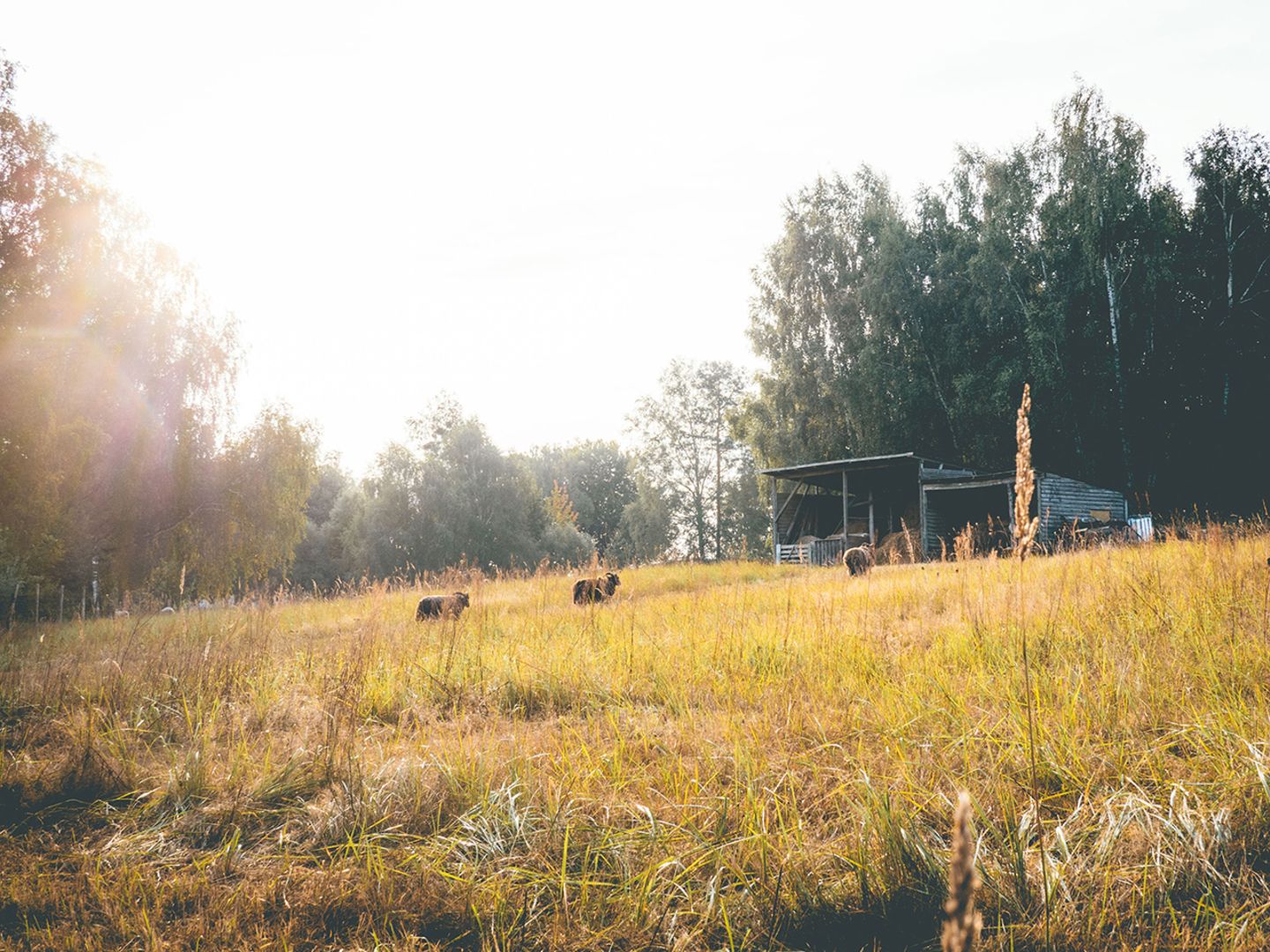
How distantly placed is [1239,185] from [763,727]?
31616 millimetres

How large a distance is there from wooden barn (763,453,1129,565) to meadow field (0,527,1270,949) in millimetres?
16273

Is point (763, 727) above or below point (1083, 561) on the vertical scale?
below

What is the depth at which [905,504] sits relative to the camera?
83.6ft

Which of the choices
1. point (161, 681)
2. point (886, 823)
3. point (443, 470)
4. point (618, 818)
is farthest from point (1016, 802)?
point (443, 470)

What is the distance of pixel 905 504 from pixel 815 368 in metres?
7.57

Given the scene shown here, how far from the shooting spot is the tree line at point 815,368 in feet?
45.4

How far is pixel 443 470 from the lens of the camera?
125ft

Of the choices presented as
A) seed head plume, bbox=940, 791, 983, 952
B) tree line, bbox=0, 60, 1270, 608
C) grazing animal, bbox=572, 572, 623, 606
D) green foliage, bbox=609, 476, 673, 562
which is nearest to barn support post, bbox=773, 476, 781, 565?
tree line, bbox=0, 60, 1270, 608

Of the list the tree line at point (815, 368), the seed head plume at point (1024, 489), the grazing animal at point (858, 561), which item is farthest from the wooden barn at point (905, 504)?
the seed head plume at point (1024, 489)

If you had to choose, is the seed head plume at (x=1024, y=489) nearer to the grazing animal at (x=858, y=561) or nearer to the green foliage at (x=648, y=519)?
the grazing animal at (x=858, y=561)

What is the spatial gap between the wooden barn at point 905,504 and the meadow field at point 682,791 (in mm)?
16273

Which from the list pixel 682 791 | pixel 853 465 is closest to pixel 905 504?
pixel 853 465

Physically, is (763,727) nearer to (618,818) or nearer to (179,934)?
(618,818)

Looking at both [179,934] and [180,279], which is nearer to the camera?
[179,934]
